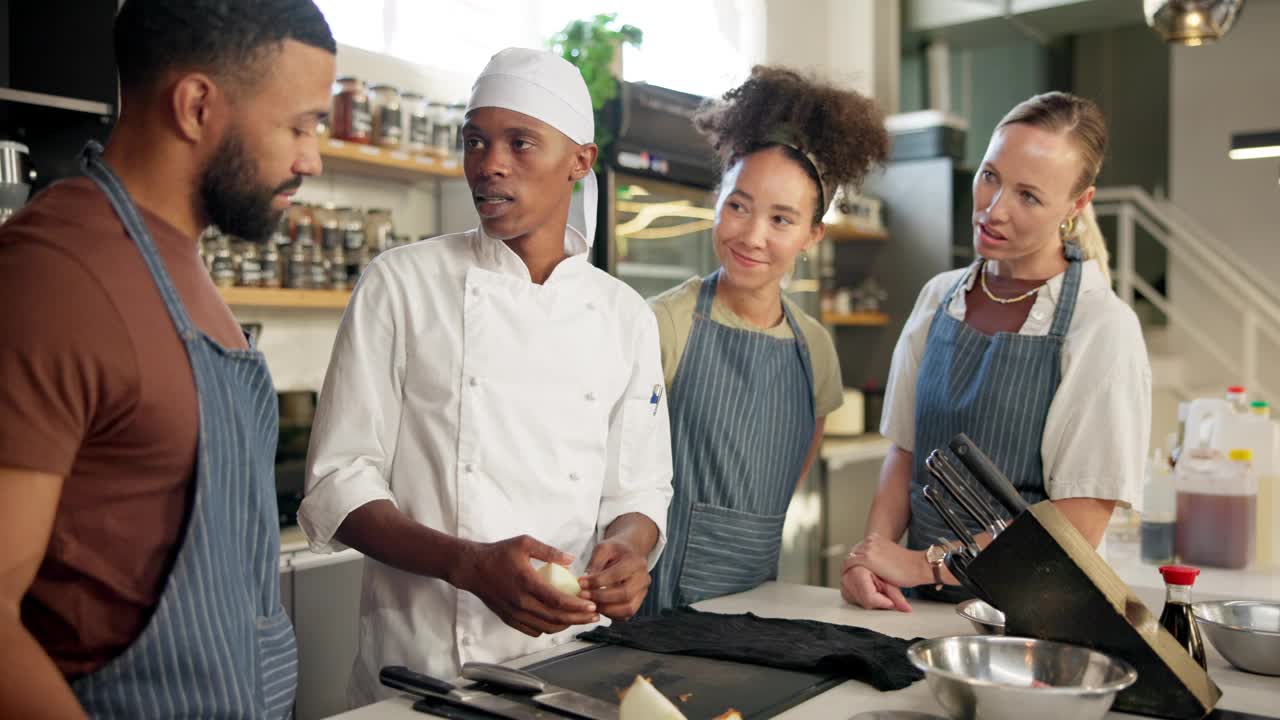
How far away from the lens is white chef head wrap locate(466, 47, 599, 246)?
5.30 ft

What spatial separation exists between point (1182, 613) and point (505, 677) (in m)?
0.79

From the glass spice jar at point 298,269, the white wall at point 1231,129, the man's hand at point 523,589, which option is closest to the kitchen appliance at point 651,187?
the glass spice jar at point 298,269

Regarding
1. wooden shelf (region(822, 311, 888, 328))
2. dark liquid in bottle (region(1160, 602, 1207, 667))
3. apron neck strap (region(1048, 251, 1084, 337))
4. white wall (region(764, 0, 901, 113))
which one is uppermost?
white wall (region(764, 0, 901, 113))

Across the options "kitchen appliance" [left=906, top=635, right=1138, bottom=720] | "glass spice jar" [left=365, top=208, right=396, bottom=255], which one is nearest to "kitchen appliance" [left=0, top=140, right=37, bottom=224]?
"glass spice jar" [left=365, top=208, right=396, bottom=255]

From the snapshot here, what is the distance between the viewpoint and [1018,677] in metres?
1.15

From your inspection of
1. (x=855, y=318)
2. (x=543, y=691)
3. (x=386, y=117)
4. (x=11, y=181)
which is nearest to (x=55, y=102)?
(x=11, y=181)

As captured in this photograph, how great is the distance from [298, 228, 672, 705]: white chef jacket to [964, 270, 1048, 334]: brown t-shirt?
0.68 metres

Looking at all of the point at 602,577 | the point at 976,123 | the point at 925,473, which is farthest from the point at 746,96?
the point at 976,123

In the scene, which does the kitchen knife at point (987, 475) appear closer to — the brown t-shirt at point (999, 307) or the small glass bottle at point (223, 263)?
the brown t-shirt at point (999, 307)

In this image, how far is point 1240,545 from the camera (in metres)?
2.33

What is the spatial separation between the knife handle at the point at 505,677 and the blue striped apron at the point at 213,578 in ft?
0.72

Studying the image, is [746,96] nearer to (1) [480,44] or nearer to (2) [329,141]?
(2) [329,141]

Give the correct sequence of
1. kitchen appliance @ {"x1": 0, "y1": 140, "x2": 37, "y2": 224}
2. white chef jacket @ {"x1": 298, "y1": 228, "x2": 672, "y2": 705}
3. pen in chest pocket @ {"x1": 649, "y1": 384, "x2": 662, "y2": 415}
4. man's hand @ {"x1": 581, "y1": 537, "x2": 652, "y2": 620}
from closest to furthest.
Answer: man's hand @ {"x1": 581, "y1": 537, "x2": 652, "y2": 620}, white chef jacket @ {"x1": 298, "y1": 228, "x2": 672, "y2": 705}, pen in chest pocket @ {"x1": 649, "y1": 384, "x2": 662, "y2": 415}, kitchen appliance @ {"x1": 0, "y1": 140, "x2": 37, "y2": 224}

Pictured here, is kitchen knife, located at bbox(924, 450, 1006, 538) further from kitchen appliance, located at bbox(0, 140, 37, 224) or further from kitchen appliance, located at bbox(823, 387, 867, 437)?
kitchen appliance, located at bbox(823, 387, 867, 437)
